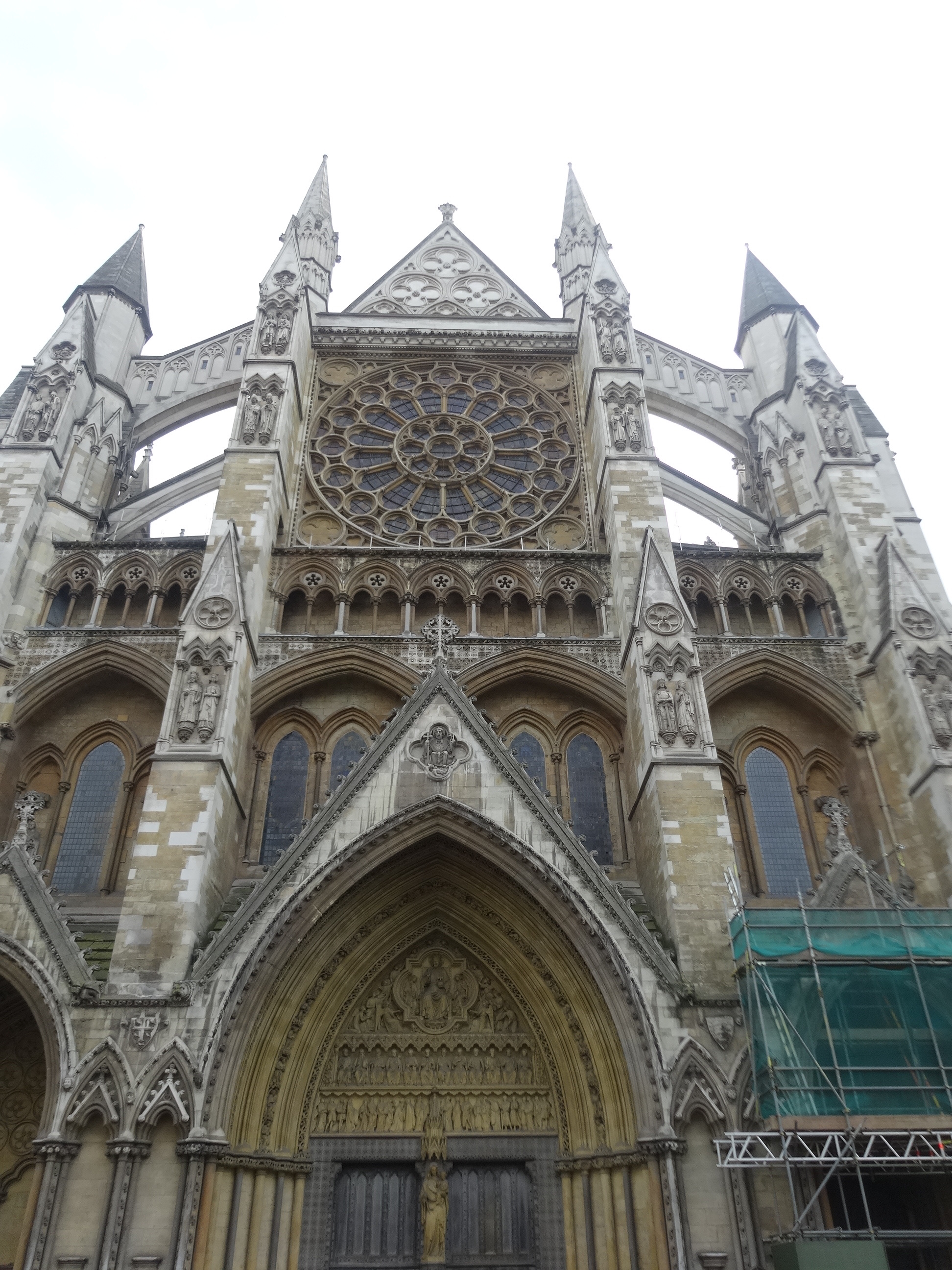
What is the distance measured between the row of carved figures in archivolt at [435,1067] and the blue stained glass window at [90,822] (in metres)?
4.80

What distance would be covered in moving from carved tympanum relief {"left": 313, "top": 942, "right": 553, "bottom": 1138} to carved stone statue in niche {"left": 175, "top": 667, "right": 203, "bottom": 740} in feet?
15.4

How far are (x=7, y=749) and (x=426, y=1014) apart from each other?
25.8 ft

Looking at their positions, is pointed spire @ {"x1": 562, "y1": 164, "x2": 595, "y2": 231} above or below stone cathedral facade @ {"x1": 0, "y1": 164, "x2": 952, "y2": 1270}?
above

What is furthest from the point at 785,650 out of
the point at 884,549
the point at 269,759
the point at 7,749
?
the point at 7,749

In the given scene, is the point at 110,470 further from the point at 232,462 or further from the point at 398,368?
the point at 398,368

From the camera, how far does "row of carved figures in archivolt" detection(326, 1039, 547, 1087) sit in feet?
41.3

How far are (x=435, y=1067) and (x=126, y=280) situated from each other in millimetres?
18639

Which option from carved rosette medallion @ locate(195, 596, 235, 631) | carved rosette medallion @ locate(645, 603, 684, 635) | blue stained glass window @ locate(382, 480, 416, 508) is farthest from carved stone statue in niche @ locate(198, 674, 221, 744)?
carved rosette medallion @ locate(645, 603, 684, 635)

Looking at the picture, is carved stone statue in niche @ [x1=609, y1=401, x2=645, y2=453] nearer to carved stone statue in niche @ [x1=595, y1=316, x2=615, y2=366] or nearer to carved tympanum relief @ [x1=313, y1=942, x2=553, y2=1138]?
carved stone statue in niche @ [x1=595, y1=316, x2=615, y2=366]

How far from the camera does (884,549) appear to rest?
50.9 feet

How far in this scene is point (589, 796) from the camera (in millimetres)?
15000

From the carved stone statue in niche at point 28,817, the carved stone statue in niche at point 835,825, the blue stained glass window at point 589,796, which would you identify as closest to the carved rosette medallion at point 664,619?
the blue stained glass window at point 589,796

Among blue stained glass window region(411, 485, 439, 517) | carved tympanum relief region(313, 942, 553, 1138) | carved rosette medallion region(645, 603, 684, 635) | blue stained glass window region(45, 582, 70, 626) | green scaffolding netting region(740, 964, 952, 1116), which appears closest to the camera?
green scaffolding netting region(740, 964, 952, 1116)

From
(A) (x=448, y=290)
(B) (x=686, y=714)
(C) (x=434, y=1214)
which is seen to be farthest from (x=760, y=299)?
(C) (x=434, y=1214)
